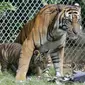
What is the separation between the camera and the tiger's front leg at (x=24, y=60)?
6672 mm

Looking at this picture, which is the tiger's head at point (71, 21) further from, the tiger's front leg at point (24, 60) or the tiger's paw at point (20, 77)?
the tiger's paw at point (20, 77)

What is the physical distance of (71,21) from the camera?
20.7 feet

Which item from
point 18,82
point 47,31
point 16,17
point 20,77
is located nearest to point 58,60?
point 47,31

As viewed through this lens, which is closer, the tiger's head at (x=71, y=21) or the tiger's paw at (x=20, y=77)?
the tiger's head at (x=71, y=21)

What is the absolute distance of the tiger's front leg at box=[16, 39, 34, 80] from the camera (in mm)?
6672

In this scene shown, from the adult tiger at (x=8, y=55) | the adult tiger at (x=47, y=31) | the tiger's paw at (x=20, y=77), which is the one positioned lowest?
the tiger's paw at (x=20, y=77)

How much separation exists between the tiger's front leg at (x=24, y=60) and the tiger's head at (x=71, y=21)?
2.04ft

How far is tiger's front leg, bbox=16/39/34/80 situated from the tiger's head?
0.62 m

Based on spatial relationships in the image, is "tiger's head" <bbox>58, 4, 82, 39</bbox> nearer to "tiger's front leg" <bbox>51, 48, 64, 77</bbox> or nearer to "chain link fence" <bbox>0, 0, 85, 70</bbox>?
"tiger's front leg" <bbox>51, 48, 64, 77</bbox>

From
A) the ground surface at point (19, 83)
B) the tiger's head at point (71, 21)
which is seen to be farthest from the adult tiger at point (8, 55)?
the tiger's head at point (71, 21)

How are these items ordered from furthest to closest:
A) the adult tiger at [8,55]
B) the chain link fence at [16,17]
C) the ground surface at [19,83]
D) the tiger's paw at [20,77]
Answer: the chain link fence at [16,17]
the adult tiger at [8,55]
the tiger's paw at [20,77]
the ground surface at [19,83]

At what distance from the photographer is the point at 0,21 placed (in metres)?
7.95

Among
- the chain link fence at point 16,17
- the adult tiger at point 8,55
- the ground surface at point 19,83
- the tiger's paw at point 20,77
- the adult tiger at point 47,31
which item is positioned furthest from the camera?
the chain link fence at point 16,17

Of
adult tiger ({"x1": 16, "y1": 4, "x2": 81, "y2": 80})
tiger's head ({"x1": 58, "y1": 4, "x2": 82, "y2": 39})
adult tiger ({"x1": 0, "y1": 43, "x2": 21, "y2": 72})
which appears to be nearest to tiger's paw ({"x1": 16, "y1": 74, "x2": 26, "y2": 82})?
adult tiger ({"x1": 16, "y1": 4, "x2": 81, "y2": 80})
